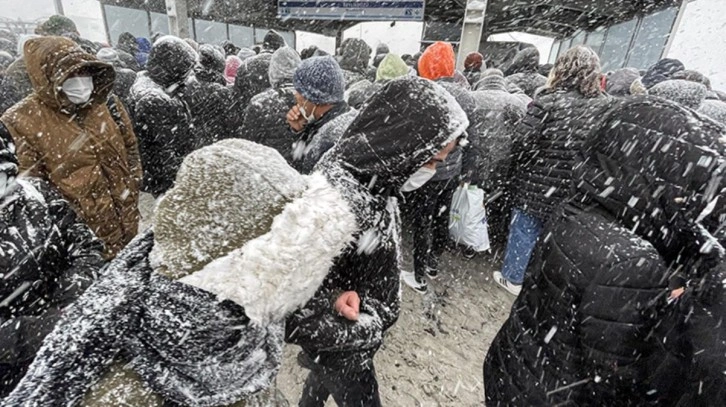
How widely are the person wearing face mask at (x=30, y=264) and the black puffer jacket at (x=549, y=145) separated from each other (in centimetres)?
282

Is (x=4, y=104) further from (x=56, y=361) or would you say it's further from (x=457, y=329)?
(x=457, y=329)

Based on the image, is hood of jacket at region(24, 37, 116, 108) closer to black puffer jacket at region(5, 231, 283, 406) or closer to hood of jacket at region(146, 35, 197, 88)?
hood of jacket at region(146, 35, 197, 88)

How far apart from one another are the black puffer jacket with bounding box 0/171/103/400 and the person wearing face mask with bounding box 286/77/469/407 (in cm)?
82

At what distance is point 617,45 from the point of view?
12.6 m

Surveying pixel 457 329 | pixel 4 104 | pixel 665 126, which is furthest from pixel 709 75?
pixel 4 104

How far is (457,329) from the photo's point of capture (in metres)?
3.06

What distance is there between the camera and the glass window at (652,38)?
369 inches

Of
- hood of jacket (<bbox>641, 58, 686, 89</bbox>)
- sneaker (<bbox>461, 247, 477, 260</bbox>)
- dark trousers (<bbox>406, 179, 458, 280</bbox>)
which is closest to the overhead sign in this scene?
hood of jacket (<bbox>641, 58, 686, 89</bbox>)

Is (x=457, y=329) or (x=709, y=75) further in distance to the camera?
(x=709, y=75)

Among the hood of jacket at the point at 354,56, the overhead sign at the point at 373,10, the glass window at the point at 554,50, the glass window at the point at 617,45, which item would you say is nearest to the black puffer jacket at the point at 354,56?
the hood of jacket at the point at 354,56

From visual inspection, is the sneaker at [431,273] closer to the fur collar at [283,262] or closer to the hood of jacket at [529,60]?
the fur collar at [283,262]

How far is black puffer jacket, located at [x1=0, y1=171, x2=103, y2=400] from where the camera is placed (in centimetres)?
113

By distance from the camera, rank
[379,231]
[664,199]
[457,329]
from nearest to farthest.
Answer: [664,199] → [379,231] → [457,329]

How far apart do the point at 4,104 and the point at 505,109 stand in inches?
189
